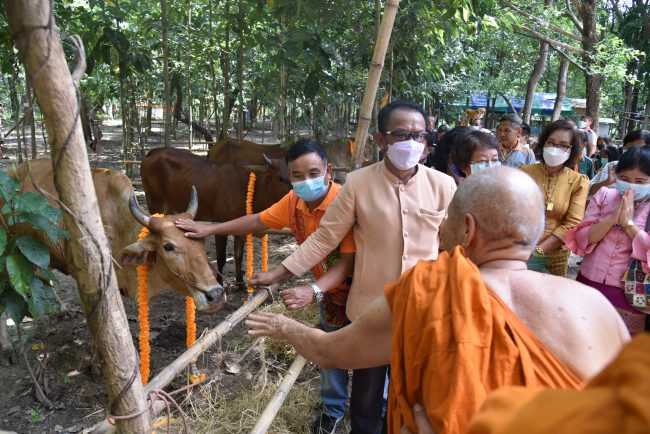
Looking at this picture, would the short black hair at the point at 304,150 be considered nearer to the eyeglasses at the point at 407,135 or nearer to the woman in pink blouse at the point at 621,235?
the eyeglasses at the point at 407,135

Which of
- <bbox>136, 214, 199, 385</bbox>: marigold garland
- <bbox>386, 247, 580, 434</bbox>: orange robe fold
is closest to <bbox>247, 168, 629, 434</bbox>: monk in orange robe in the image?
<bbox>386, 247, 580, 434</bbox>: orange robe fold

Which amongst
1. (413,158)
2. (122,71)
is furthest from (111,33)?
(413,158)

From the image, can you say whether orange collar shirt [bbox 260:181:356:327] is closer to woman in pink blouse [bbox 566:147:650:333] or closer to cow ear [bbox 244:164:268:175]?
woman in pink blouse [bbox 566:147:650:333]

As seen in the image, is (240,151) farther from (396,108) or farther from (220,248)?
(396,108)

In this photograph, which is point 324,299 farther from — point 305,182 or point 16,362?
point 16,362

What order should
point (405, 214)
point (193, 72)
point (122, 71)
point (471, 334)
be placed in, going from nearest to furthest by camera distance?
point (471, 334) < point (405, 214) < point (122, 71) < point (193, 72)

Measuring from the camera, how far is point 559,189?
3.65 m

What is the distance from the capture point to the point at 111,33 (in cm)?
675

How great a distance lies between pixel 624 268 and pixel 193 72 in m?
14.9

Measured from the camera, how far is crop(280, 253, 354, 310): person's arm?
2576mm

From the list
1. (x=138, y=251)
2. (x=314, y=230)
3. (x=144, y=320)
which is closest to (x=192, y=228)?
(x=138, y=251)

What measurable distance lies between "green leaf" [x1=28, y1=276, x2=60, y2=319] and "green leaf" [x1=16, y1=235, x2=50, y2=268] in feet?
1.19

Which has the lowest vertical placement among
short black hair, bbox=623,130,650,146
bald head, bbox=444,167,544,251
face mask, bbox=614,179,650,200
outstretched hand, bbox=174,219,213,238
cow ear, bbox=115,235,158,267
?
cow ear, bbox=115,235,158,267

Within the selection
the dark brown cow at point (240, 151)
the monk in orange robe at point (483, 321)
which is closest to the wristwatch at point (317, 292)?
the monk in orange robe at point (483, 321)
